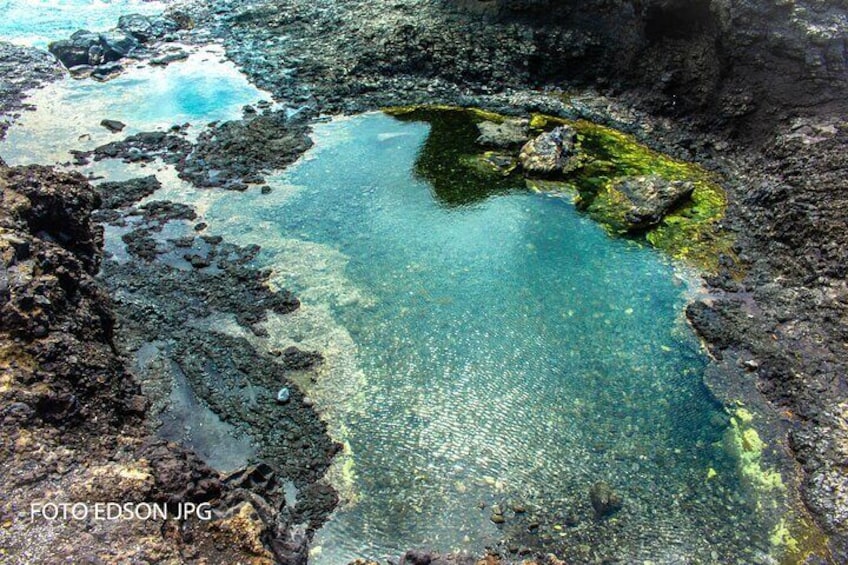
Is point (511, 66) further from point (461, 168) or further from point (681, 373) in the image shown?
point (681, 373)

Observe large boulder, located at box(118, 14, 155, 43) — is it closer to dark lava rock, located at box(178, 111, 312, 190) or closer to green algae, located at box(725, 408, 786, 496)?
dark lava rock, located at box(178, 111, 312, 190)

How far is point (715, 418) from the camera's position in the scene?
16984mm

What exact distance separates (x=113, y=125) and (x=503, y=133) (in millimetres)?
19713

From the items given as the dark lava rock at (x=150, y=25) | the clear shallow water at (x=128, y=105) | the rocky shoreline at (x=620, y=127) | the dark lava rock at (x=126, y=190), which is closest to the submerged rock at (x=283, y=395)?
the rocky shoreline at (x=620, y=127)

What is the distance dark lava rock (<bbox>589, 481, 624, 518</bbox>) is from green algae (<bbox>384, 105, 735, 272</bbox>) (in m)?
11.0

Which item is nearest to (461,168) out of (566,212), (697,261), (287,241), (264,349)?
(566,212)

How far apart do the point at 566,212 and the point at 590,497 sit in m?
13.6

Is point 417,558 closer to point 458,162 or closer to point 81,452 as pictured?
point 81,452

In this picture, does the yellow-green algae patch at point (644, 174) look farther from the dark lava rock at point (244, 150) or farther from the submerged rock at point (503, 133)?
the dark lava rock at point (244, 150)

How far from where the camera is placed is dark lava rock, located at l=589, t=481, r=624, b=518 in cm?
1455

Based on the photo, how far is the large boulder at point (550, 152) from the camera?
27.2 meters

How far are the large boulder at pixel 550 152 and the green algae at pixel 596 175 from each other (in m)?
0.56

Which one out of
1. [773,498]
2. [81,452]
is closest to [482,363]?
[773,498]

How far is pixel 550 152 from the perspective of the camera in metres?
27.7
